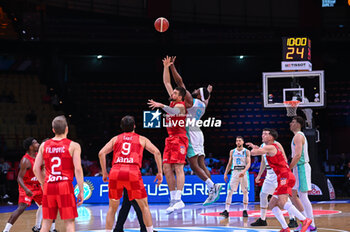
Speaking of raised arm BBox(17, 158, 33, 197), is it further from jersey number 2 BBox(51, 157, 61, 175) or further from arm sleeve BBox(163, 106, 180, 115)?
jersey number 2 BBox(51, 157, 61, 175)

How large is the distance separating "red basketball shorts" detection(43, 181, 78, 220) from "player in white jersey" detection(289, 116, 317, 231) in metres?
3.88

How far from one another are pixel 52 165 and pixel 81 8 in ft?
62.3

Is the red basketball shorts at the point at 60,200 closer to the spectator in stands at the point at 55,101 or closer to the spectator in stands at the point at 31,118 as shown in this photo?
the spectator in stands at the point at 31,118

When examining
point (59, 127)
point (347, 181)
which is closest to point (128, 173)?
point (59, 127)

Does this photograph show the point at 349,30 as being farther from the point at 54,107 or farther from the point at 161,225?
the point at 161,225

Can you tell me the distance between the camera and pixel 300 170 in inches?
333

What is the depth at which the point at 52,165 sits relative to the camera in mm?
5559

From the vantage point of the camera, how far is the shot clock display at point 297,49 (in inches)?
560

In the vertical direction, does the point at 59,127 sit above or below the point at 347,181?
above

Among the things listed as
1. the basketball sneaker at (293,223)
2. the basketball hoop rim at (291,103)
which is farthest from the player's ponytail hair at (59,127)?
the basketball hoop rim at (291,103)

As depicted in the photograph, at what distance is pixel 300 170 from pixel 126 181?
11.3 ft

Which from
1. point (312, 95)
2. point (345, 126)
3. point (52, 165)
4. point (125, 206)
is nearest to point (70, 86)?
point (312, 95)

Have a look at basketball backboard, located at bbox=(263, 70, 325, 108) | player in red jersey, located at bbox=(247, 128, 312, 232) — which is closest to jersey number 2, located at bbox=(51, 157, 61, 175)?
player in red jersey, located at bbox=(247, 128, 312, 232)

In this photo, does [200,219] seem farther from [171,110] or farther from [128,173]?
[128,173]
